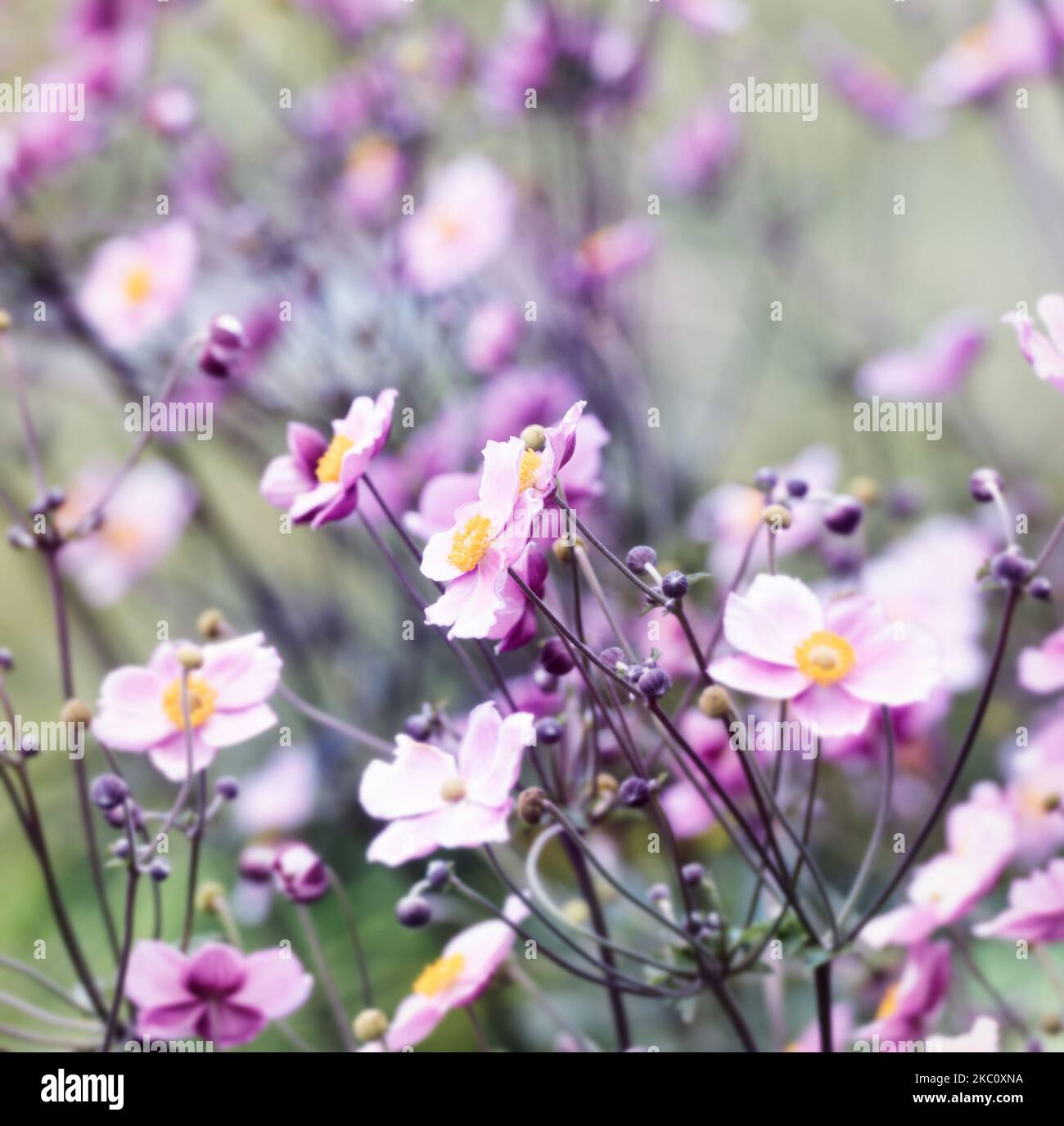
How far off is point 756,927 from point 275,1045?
38cm

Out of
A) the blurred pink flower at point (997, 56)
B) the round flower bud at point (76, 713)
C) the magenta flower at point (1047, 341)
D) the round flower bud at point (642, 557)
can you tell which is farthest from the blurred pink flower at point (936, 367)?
the round flower bud at point (76, 713)

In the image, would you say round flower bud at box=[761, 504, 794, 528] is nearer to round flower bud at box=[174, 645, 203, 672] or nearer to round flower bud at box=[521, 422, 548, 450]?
round flower bud at box=[521, 422, 548, 450]

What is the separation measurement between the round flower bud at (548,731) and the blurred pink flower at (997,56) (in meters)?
0.60

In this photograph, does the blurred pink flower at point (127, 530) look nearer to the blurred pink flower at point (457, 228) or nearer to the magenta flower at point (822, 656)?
the blurred pink flower at point (457, 228)

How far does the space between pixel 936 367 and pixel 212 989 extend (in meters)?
0.55

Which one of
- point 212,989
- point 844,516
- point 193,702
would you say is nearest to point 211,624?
point 193,702

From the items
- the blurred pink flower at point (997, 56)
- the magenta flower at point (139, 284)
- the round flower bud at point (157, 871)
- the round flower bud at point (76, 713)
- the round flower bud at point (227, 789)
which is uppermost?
the blurred pink flower at point (997, 56)

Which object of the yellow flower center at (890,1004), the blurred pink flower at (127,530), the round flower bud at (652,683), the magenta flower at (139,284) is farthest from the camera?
the blurred pink flower at (127,530)

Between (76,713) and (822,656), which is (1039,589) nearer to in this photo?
(822,656)

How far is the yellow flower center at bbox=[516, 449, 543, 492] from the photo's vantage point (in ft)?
1.14

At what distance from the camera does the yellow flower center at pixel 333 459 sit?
396mm

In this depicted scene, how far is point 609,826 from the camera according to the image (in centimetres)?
66

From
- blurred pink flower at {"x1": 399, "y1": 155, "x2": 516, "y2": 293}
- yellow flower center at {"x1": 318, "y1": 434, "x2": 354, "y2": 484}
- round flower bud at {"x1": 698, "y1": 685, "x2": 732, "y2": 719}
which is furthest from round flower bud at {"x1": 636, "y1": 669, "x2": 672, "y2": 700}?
blurred pink flower at {"x1": 399, "y1": 155, "x2": 516, "y2": 293}

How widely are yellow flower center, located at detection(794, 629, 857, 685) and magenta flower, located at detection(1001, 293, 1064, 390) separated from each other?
105mm
